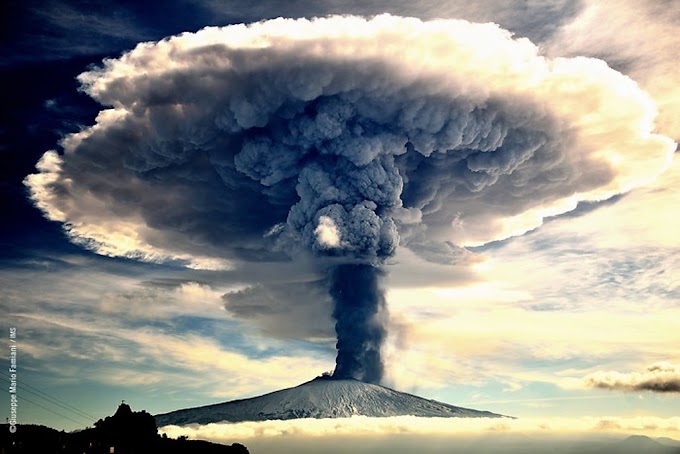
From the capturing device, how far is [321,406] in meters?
149

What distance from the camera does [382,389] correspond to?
148 meters

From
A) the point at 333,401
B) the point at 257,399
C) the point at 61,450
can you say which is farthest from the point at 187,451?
the point at 257,399

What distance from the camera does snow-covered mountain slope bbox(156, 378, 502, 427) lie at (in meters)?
141

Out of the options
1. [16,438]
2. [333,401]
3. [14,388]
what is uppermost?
[333,401]

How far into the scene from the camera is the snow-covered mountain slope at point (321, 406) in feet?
463

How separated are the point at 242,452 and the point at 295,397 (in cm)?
4757

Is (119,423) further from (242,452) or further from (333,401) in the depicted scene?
(333,401)

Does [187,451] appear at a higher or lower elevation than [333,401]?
lower

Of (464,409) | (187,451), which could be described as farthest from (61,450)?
(464,409)

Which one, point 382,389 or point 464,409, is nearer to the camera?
point 382,389

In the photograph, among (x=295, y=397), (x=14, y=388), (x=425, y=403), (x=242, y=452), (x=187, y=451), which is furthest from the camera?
(x=425, y=403)

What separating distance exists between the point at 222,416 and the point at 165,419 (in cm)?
2066

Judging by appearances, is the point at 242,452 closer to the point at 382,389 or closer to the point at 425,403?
the point at 382,389

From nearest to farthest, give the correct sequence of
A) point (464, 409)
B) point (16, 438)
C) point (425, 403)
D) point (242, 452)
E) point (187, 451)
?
point (16, 438)
point (187, 451)
point (242, 452)
point (425, 403)
point (464, 409)
